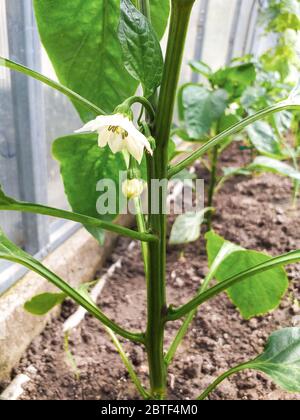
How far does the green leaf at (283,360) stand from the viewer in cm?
53

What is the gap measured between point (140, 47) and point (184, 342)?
0.65 meters

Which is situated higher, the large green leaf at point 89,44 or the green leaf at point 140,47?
the large green leaf at point 89,44

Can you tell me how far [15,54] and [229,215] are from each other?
2.77 ft

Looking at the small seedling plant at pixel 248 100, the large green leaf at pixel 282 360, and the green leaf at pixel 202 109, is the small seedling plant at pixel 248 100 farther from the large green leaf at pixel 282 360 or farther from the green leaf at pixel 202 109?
the large green leaf at pixel 282 360

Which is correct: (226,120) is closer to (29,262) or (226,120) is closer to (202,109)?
(202,109)

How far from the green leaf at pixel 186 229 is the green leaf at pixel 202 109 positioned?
8.4 inches

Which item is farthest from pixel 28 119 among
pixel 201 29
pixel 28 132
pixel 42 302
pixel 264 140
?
pixel 201 29

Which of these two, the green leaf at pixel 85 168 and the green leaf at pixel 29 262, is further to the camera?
the green leaf at pixel 85 168

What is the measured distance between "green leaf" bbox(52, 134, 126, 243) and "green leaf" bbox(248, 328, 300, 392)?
0.98ft

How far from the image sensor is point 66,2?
52cm

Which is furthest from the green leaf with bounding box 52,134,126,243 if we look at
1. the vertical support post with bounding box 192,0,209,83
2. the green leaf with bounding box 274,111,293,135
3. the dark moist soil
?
the vertical support post with bounding box 192,0,209,83

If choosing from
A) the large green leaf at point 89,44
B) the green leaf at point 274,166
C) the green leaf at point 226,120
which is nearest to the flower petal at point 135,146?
the large green leaf at point 89,44

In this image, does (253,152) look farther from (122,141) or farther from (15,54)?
(122,141)

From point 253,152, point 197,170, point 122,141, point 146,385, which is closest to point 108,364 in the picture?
point 146,385
